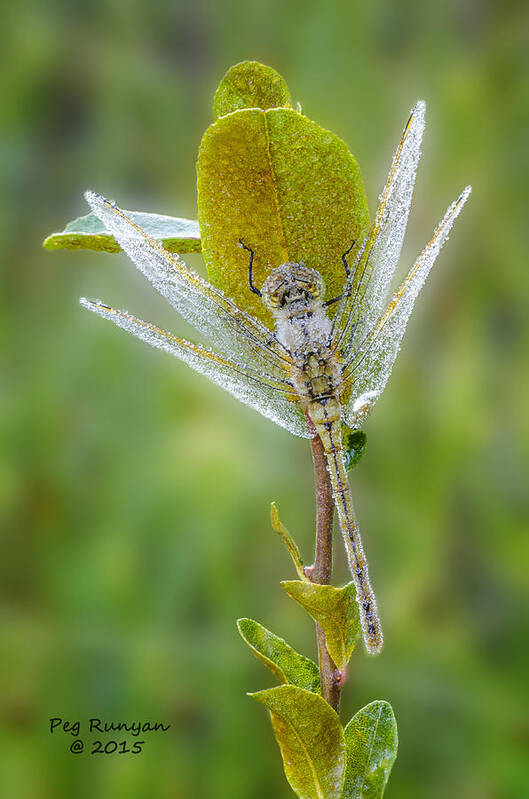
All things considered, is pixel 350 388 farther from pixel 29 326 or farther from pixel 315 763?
pixel 29 326

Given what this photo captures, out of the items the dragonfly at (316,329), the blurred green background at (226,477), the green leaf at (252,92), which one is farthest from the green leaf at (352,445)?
the blurred green background at (226,477)

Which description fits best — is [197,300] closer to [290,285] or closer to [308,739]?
[290,285]

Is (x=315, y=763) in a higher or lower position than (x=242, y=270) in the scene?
lower

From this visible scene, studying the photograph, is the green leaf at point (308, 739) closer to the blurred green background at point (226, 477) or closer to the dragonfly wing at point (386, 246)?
the dragonfly wing at point (386, 246)

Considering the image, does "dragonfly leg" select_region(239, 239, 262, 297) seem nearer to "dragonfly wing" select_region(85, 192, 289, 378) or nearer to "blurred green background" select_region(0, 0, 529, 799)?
"dragonfly wing" select_region(85, 192, 289, 378)

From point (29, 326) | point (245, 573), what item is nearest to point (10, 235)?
point (29, 326)

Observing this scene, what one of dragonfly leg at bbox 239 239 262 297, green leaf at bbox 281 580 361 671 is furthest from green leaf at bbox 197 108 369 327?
green leaf at bbox 281 580 361 671
